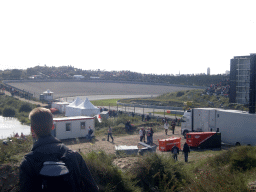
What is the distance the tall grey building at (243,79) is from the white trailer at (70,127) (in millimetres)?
12363

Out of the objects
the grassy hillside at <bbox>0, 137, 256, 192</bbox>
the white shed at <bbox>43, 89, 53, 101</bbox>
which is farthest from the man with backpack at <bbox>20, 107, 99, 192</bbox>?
the white shed at <bbox>43, 89, 53, 101</bbox>

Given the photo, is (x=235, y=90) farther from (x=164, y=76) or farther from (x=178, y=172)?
(x=164, y=76)

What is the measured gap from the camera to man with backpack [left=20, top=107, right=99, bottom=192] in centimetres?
187

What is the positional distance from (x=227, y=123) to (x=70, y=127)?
12745 mm

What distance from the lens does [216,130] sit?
19047 millimetres

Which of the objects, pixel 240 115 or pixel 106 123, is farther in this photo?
pixel 106 123

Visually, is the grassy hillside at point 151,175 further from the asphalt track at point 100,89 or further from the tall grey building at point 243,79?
the asphalt track at point 100,89

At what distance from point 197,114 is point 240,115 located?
4563 mm

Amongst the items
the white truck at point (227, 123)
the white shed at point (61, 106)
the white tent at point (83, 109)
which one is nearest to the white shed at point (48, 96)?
the white shed at point (61, 106)

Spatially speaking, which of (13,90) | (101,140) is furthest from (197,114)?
(13,90)

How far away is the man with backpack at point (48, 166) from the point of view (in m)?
1.87

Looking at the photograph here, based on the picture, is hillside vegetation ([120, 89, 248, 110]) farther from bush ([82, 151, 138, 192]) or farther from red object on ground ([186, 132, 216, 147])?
bush ([82, 151, 138, 192])

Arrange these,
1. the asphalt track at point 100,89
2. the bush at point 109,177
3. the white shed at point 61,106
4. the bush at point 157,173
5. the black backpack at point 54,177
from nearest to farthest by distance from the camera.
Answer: the black backpack at point 54,177, the bush at point 109,177, the bush at point 157,173, the white shed at point 61,106, the asphalt track at point 100,89

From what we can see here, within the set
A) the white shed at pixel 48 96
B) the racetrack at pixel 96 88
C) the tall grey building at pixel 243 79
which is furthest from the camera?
the racetrack at pixel 96 88
